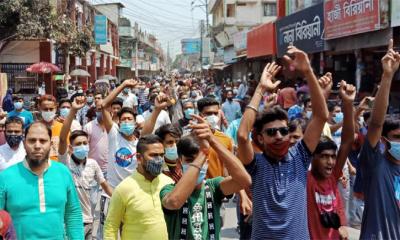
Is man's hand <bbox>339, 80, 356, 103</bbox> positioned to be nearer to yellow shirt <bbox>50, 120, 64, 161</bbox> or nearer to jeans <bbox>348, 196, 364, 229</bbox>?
jeans <bbox>348, 196, 364, 229</bbox>

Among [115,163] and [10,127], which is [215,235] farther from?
[10,127]

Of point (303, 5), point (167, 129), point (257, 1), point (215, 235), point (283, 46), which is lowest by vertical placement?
point (215, 235)

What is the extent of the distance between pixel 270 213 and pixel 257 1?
4904 cm

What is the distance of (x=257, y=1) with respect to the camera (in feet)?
168

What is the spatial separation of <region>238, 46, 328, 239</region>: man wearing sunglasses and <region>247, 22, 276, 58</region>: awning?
19488 mm

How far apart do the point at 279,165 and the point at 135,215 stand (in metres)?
1.00

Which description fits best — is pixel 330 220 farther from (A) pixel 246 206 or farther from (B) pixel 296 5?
(B) pixel 296 5

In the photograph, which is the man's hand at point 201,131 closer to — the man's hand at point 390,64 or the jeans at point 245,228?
the man's hand at point 390,64

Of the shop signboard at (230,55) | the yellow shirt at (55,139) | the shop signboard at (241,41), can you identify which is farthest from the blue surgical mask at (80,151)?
the shop signboard at (230,55)

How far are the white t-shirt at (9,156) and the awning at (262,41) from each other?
1814cm

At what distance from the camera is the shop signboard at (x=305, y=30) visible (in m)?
16.5

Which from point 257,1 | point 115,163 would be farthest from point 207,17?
point 115,163

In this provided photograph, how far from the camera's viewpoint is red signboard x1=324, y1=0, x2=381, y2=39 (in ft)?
39.8

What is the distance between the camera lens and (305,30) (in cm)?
1806
